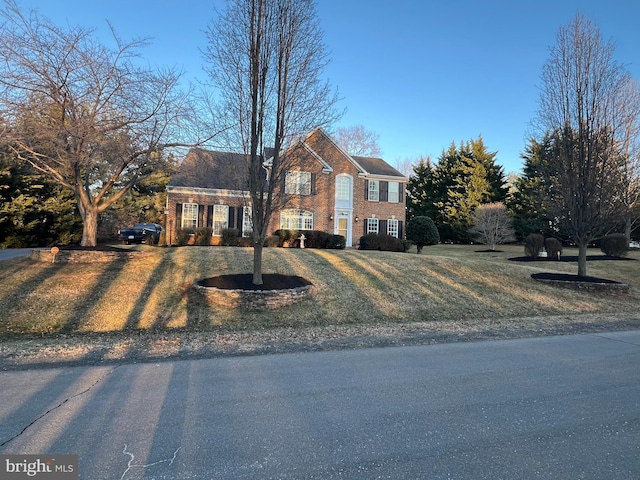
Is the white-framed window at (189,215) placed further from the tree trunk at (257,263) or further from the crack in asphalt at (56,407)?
the crack in asphalt at (56,407)

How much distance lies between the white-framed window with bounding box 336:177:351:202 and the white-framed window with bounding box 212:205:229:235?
741 centimetres

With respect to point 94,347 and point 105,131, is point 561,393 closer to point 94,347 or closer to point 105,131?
point 94,347

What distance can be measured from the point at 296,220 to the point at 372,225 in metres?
5.49

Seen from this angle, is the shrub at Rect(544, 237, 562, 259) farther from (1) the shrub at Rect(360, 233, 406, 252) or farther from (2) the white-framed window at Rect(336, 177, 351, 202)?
(2) the white-framed window at Rect(336, 177, 351, 202)

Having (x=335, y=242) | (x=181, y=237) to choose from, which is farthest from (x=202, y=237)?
(x=335, y=242)

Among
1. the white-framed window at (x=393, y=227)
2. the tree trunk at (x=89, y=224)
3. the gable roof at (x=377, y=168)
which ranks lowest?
the tree trunk at (x=89, y=224)

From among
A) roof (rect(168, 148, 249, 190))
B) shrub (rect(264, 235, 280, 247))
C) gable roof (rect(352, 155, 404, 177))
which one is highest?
gable roof (rect(352, 155, 404, 177))

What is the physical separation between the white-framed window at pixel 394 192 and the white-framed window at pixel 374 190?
94 cm

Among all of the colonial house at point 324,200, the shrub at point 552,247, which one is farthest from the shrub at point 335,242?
the shrub at point 552,247

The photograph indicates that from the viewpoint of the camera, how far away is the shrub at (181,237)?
20234 mm

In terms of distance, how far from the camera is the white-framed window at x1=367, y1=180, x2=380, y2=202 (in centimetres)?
2679

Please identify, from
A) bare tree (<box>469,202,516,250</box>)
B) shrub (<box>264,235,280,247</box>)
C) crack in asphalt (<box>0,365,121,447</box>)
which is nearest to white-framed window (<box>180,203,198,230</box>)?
A: shrub (<box>264,235,280,247</box>)

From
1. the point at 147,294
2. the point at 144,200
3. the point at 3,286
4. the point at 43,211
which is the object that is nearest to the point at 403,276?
the point at 147,294

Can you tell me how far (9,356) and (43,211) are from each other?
18206 mm
